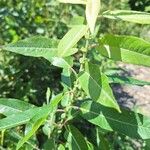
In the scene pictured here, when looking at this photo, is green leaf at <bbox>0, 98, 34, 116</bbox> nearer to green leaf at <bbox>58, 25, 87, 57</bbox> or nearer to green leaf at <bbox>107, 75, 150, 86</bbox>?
green leaf at <bbox>107, 75, 150, 86</bbox>

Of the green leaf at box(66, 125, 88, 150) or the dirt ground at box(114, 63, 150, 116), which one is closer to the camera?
the green leaf at box(66, 125, 88, 150)

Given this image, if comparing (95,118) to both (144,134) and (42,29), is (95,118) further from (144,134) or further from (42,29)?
(42,29)

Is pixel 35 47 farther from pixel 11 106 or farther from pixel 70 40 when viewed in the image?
pixel 11 106

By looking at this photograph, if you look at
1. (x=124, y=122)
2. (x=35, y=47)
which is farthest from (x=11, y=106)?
(x=124, y=122)

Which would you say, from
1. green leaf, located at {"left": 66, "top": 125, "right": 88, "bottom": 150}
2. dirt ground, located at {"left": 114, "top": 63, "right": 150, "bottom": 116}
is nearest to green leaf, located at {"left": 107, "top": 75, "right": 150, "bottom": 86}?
green leaf, located at {"left": 66, "top": 125, "right": 88, "bottom": 150}

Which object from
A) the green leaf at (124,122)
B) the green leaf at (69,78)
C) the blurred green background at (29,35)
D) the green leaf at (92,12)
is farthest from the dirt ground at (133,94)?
the green leaf at (92,12)

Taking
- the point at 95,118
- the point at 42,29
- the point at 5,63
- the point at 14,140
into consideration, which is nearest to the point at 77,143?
the point at 95,118
